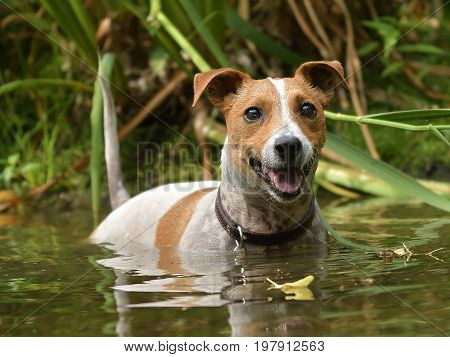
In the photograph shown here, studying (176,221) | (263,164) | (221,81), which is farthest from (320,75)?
(176,221)

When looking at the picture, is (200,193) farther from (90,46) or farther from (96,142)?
(90,46)

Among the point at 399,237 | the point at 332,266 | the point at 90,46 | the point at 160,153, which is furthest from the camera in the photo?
the point at 160,153

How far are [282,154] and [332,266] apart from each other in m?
0.54

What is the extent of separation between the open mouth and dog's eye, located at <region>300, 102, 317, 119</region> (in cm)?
25

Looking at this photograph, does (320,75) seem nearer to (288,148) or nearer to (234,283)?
(288,148)

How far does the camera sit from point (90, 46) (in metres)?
6.30

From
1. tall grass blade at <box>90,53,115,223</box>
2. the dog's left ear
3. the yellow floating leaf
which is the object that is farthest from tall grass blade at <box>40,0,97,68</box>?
the yellow floating leaf

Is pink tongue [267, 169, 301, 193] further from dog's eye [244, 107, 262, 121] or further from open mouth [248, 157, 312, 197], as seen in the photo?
dog's eye [244, 107, 262, 121]

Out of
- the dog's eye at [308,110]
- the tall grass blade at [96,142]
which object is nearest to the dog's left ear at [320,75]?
the dog's eye at [308,110]

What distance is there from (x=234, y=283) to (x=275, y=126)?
80 centimetres

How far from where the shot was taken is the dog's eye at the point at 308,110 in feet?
13.0

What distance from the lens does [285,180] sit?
3904mm

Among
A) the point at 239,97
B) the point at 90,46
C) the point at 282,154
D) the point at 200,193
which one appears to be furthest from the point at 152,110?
the point at 282,154

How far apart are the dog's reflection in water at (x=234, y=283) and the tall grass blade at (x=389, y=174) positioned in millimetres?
501
